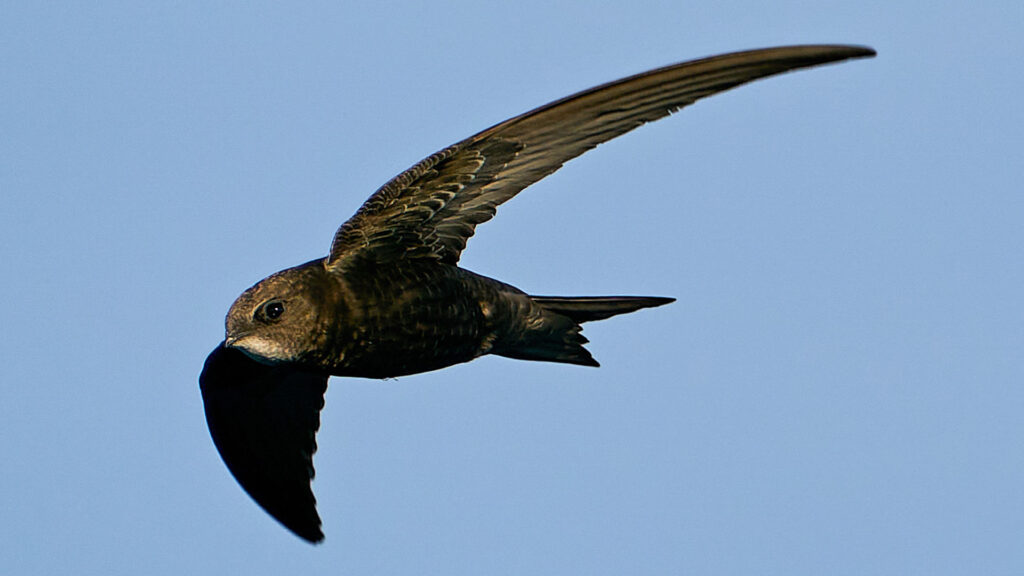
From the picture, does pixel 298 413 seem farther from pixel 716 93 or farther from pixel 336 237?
pixel 716 93

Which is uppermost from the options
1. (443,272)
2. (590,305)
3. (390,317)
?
(590,305)

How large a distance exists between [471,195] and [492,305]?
0.77m

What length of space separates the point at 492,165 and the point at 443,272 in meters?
0.74

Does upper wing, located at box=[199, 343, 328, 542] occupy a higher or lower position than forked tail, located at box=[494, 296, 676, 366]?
lower

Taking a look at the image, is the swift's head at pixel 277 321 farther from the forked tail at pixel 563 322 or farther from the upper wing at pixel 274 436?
the upper wing at pixel 274 436

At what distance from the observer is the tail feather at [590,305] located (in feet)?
29.3

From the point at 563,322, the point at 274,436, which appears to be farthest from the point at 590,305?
the point at 274,436

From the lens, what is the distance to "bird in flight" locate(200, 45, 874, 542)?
7.79m

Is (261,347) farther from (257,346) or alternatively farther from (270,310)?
(270,310)

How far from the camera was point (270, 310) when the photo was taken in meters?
7.84

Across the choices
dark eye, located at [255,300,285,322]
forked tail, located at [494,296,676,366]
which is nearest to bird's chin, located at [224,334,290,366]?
dark eye, located at [255,300,285,322]

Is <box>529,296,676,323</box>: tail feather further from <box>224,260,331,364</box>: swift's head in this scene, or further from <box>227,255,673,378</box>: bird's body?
<box>224,260,331,364</box>: swift's head

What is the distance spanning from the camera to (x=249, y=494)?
393 inches

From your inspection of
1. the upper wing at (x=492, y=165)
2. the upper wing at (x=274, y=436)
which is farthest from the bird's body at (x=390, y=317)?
the upper wing at (x=274, y=436)
